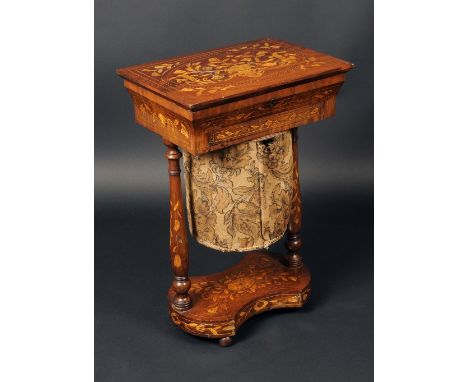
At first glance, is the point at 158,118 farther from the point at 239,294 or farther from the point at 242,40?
the point at 242,40

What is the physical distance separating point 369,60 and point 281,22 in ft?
1.62

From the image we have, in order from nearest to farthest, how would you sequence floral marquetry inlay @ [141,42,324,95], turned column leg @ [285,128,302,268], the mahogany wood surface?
the mahogany wood surface → floral marquetry inlay @ [141,42,324,95] → turned column leg @ [285,128,302,268]

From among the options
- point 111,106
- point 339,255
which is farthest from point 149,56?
point 339,255

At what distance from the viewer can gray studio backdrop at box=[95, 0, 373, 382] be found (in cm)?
424

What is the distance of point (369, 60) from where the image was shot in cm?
554

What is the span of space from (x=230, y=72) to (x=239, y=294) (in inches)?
38.2

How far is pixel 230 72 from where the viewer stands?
405 centimetres

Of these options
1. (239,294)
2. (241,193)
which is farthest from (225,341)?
(241,193)

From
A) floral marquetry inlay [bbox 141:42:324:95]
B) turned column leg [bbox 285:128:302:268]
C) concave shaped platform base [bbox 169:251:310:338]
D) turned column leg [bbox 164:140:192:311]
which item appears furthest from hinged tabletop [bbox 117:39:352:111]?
concave shaped platform base [bbox 169:251:310:338]

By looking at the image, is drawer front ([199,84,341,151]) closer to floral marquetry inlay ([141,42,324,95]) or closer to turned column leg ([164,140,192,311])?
floral marquetry inlay ([141,42,324,95])

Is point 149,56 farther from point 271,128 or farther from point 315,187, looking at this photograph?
point 271,128

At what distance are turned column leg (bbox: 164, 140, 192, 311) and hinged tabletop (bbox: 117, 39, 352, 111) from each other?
0.25 meters

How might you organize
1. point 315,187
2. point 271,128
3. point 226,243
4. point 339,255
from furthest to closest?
point 315,187
point 339,255
point 226,243
point 271,128

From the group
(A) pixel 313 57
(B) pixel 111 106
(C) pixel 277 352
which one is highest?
(A) pixel 313 57
